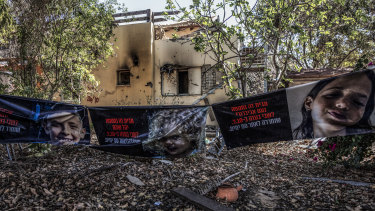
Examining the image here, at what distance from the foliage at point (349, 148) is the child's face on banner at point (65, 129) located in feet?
17.6

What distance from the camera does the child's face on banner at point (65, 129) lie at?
5.18 meters

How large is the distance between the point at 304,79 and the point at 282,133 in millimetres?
7038

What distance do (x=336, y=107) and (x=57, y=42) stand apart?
7814 millimetres

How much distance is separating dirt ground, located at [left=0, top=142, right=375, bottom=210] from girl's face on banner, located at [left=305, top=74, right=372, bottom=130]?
1.20m

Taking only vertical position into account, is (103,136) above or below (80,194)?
above

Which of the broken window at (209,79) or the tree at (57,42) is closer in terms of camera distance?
the tree at (57,42)

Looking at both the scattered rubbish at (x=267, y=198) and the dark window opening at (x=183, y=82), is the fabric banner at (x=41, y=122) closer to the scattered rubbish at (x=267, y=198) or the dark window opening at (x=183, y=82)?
the scattered rubbish at (x=267, y=198)

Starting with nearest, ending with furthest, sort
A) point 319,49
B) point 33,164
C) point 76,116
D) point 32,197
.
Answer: point 32,197 < point 33,164 < point 76,116 < point 319,49

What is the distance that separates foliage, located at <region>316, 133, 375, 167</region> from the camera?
184 inches

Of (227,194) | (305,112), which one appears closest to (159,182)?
(227,194)

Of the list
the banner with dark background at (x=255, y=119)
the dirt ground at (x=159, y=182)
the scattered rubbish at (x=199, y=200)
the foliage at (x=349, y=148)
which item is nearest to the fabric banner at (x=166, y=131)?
the dirt ground at (x=159, y=182)

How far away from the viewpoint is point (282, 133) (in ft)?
14.9

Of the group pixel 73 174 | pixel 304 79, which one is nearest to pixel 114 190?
pixel 73 174

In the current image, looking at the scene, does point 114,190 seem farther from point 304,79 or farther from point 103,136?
point 304,79
